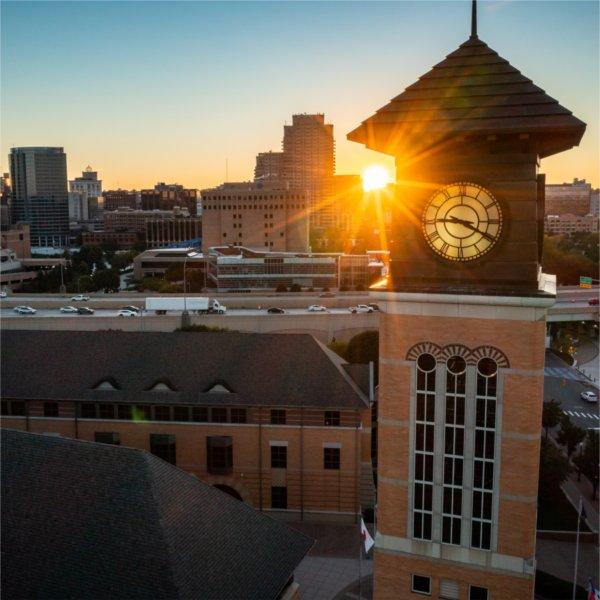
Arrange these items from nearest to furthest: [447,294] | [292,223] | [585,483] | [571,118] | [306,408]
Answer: [571,118] < [447,294] < [306,408] < [585,483] < [292,223]

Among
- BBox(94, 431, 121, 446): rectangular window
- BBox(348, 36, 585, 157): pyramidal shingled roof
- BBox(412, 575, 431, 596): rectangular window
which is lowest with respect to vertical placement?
BBox(94, 431, 121, 446): rectangular window

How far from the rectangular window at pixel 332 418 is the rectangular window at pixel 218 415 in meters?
6.11

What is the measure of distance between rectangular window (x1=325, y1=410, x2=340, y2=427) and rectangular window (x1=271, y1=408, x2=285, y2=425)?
260 centimetres

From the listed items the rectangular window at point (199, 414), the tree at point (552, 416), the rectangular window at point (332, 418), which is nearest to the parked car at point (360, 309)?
the tree at point (552, 416)

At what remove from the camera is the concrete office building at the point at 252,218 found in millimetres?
172500

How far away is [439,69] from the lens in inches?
691

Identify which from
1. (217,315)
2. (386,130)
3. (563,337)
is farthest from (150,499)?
(563,337)

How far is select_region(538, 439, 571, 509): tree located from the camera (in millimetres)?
39344

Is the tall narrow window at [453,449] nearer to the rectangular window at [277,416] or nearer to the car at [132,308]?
the rectangular window at [277,416]

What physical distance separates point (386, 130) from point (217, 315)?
2288 inches

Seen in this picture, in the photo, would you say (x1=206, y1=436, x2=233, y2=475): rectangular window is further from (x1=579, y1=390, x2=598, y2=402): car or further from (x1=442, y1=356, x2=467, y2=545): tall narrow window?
(x1=579, y1=390, x2=598, y2=402): car

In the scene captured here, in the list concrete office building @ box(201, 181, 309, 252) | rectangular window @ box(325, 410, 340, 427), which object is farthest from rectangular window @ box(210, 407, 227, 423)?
concrete office building @ box(201, 181, 309, 252)

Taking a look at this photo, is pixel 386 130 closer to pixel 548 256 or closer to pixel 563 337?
pixel 563 337

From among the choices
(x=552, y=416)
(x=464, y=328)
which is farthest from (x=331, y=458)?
(x=552, y=416)
